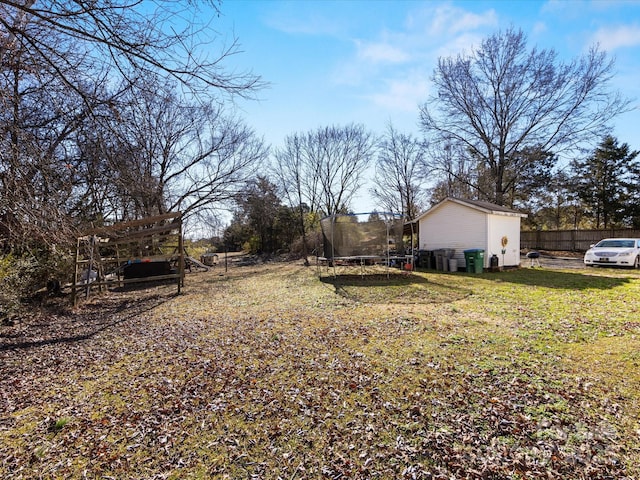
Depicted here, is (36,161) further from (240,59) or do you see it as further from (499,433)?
(499,433)

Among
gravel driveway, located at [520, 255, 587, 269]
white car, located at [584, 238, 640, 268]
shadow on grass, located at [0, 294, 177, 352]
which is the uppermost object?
white car, located at [584, 238, 640, 268]

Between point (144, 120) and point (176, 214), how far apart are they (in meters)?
5.70

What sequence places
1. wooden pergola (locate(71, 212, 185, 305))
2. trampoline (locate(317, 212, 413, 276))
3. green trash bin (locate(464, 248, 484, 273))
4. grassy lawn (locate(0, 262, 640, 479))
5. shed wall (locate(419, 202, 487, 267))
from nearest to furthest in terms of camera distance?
grassy lawn (locate(0, 262, 640, 479)) → wooden pergola (locate(71, 212, 185, 305)) → trampoline (locate(317, 212, 413, 276)) → green trash bin (locate(464, 248, 484, 273)) → shed wall (locate(419, 202, 487, 267))

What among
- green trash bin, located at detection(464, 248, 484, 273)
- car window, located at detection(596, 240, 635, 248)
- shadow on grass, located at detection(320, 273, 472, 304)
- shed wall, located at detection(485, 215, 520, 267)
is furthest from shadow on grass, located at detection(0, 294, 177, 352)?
car window, located at detection(596, 240, 635, 248)

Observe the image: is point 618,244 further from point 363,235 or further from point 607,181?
point 607,181

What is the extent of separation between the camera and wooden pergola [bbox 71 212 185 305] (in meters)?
8.28

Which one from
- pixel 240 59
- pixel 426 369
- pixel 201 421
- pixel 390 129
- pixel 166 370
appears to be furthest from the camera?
pixel 390 129

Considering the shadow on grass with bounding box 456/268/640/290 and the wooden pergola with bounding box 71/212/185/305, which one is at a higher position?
the wooden pergola with bounding box 71/212/185/305

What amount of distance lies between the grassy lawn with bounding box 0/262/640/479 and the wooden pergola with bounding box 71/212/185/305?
1.98 metres

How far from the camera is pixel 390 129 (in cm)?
2847

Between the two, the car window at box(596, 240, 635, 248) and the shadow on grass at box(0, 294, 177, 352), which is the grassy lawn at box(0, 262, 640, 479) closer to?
the shadow on grass at box(0, 294, 177, 352)

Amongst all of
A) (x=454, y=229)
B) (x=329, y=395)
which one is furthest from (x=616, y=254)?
(x=329, y=395)

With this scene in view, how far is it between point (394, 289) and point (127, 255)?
10.4 m

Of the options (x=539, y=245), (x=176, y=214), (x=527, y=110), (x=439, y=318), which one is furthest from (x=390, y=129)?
(x=439, y=318)
